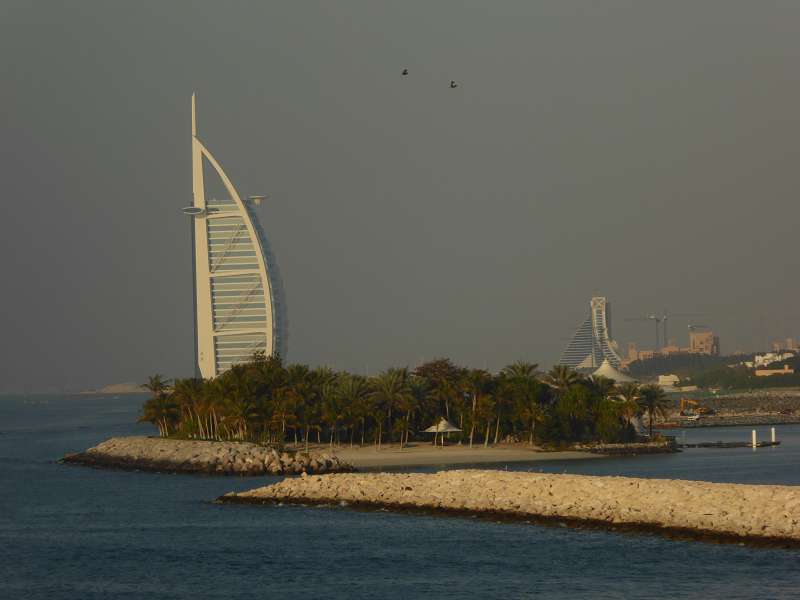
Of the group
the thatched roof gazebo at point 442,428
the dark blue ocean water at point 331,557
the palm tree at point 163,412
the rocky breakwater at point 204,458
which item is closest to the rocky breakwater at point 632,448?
the thatched roof gazebo at point 442,428

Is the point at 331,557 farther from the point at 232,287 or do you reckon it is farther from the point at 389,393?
the point at 232,287

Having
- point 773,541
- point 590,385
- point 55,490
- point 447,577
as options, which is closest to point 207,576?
point 447,577

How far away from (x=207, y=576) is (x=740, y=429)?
309 ft

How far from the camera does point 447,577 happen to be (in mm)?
37000

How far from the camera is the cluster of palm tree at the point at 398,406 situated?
86188 mm

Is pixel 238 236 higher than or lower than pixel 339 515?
higher

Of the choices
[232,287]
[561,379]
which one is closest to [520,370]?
[561,379]

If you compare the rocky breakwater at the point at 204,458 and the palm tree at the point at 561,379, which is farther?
the palm tree at the point at 561,379

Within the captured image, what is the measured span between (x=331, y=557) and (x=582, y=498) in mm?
10369

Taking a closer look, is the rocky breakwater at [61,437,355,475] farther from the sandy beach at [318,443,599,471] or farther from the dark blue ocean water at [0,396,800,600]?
the dark blue ocean water at [0,396,800,600]

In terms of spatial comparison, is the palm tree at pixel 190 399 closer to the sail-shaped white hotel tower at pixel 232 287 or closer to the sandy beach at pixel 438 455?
the sandy beach at pixel 438 455

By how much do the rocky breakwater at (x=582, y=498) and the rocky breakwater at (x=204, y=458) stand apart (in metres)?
14.2

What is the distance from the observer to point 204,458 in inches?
3019

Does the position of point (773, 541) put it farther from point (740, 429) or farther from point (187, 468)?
point (740, 429)
